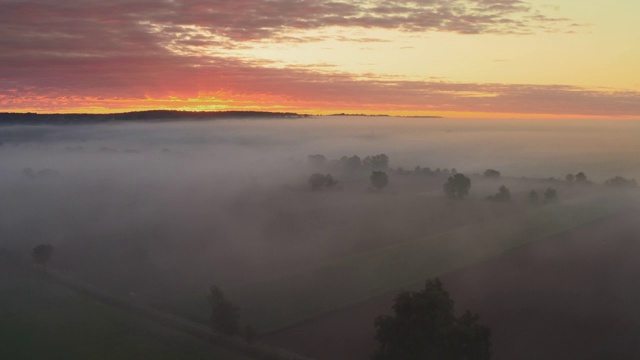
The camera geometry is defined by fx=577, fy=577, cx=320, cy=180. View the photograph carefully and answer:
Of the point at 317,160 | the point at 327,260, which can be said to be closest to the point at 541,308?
the point at 327,260

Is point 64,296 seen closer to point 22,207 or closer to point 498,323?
point 498,323

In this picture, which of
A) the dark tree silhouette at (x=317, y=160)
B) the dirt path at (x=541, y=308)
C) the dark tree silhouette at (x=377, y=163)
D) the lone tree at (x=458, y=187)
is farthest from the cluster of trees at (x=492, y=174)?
the dirt path at (x=541, y=308)

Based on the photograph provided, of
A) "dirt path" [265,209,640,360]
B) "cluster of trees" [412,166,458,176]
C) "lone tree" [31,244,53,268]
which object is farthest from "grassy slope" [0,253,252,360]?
"cluster of trees" [412,166,458,176]

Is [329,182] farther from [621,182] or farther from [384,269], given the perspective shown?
[384,269]

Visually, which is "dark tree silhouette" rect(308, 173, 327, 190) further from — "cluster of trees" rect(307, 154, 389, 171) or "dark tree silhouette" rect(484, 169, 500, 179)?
"dark tree silhouette" rect(484, 169, 500, 179)

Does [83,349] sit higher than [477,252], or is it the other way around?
[477,252]

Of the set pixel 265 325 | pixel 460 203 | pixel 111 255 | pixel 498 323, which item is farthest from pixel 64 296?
pixel 460 203

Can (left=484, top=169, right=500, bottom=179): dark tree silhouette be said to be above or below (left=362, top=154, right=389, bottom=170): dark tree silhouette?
below
